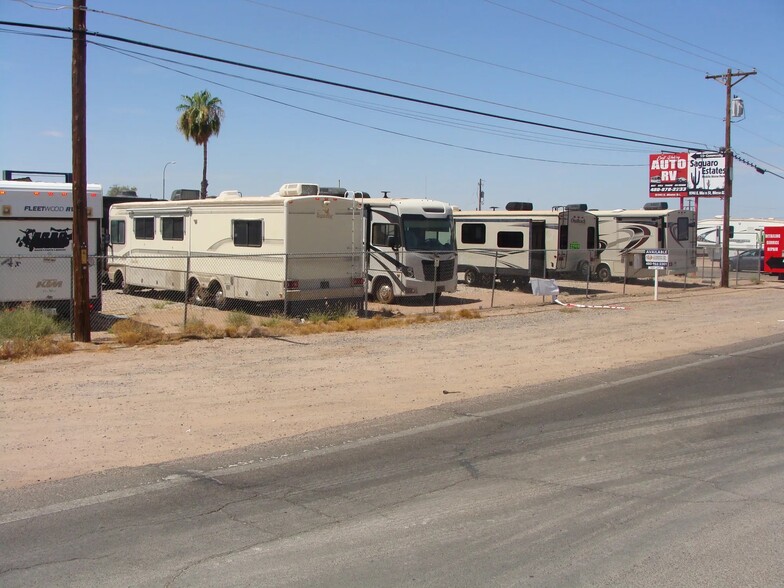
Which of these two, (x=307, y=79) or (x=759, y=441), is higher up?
(x=307, y=79)

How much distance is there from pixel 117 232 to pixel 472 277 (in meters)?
13.0

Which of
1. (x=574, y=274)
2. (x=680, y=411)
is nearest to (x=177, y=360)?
(x=680, y=411)

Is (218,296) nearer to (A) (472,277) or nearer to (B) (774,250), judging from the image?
(A) (472,277)

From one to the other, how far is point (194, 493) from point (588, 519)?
125 inches

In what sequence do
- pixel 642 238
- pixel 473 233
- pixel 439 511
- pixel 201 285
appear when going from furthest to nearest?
pixel 642 238
pixel 473 233
pixel 201 285
pixel 439 511

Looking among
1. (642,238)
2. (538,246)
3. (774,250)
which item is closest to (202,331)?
(538,246)

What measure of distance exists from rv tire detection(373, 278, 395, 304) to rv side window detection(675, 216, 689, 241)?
1595cm

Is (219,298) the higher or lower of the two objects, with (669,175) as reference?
lower

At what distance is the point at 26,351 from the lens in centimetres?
1328

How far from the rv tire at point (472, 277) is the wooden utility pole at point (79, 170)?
18092 mm

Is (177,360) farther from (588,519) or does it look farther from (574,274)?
(574,274)

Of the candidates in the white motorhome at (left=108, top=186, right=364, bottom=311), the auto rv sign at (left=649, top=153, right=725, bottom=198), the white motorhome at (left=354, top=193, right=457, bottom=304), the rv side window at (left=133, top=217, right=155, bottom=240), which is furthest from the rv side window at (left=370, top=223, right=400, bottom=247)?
the auto rv sign at (left=649, top=153, right=725, bottom=198)

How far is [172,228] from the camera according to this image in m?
22.7

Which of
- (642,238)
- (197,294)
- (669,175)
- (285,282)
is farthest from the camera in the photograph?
(669,175)
